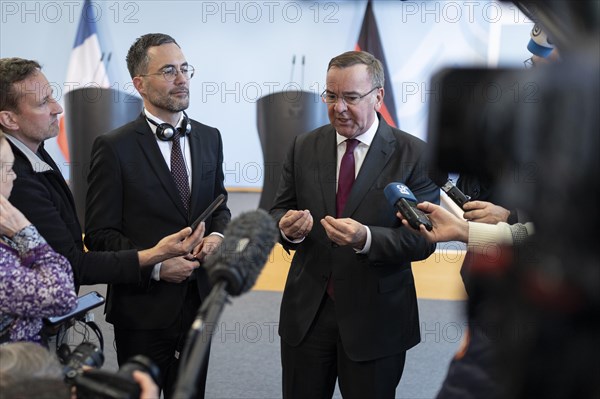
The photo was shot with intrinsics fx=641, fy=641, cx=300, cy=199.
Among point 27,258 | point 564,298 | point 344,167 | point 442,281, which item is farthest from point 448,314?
point 564,298

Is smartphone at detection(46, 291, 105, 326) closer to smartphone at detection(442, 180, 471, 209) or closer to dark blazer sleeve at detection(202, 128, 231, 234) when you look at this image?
dark blazer sleeve at detection(202, 128, 231, 234)

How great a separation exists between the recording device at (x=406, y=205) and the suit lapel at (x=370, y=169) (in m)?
0.14

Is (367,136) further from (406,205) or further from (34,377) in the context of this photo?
(34,377)

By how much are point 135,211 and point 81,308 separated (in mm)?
514

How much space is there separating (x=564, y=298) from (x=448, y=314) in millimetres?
3835

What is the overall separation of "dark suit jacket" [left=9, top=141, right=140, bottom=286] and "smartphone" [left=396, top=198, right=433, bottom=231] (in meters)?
0.92

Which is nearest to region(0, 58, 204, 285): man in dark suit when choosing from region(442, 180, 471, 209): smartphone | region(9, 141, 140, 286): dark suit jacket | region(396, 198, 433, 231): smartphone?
region(9, 141, 140, 286): dark suit jacket

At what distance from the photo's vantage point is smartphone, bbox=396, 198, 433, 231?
182cm

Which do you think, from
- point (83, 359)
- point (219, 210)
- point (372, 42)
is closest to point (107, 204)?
point (219, 210)

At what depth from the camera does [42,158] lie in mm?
2215

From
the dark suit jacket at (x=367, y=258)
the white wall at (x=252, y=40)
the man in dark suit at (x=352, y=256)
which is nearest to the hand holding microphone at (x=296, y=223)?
the man in dark suit at (x=352, y=256)

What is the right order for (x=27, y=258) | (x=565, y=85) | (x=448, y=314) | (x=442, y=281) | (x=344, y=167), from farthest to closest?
1. (x=442, y=281)
2. (x=448, y=314)
3. (x=344, y=167)
4. (x=27, y=258)
5. (x=565, y=85)

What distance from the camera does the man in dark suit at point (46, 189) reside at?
197 centimetres

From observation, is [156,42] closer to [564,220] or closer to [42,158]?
[42,158]
